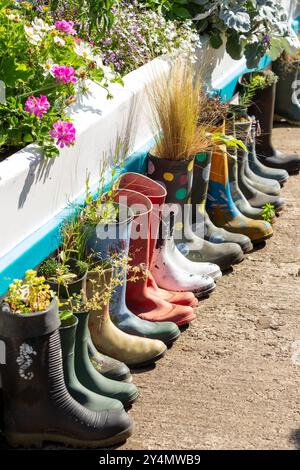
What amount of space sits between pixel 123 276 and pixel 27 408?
81cm

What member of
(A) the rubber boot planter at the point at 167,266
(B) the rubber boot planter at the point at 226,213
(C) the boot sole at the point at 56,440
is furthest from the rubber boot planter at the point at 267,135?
(C) the boot sole at the point at 56,440

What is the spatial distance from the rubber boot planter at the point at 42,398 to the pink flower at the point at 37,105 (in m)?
0.87

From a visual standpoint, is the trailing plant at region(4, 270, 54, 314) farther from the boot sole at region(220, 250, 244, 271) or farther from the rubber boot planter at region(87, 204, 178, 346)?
the boot sole at region(220, 250, 244, 271)

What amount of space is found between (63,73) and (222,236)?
5.14 ft

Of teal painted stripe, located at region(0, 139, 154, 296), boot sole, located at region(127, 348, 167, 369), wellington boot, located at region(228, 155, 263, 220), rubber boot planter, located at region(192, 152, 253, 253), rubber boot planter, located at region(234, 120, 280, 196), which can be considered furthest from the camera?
rubber boot planter, located at region(234, 120, 280, 196)

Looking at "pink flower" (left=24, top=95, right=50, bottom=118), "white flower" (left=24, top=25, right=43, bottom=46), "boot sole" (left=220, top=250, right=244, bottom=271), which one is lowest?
"boot sole" (left=220, top=250, right=244, bottom=271)

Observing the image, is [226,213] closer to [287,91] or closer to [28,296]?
[28,296]

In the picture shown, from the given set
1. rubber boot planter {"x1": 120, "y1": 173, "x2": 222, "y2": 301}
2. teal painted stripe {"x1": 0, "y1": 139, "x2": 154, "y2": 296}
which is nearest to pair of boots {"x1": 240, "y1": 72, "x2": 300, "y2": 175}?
rubber boot planter {"x1": 120, "y1": 173, "x2": 222, "y2": 301}

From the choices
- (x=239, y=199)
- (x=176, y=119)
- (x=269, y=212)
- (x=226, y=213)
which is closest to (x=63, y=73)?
(x=176, y=119)

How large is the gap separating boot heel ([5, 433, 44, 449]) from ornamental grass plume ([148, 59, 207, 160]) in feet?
5.69

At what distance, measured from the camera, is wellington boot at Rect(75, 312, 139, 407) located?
382cm

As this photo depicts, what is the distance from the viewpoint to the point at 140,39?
536cm

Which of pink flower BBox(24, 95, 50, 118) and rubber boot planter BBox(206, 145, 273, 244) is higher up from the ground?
pink flower BBox(24, 95, 50, 118)

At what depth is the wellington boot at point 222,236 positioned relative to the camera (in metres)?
5.34
